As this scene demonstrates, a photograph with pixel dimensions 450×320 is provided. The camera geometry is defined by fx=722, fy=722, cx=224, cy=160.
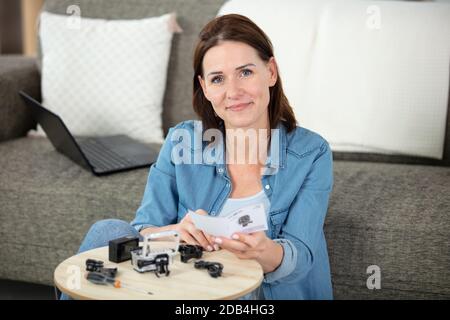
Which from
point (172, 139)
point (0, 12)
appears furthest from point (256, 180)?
point (0, 12)

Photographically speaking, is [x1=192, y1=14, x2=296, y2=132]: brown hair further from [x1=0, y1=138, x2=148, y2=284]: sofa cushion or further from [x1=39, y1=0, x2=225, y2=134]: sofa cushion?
[x1=39, y1=0, x2=225, y2=134]: sofa cushion

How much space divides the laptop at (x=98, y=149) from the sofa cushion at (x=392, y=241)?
65 centimetres

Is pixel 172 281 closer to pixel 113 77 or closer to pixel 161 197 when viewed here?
pixel 161 197

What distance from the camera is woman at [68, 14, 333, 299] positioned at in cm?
154

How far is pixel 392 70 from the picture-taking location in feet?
7.30

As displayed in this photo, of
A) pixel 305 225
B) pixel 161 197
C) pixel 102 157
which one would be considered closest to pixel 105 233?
pixel 161 197

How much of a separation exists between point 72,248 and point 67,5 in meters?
1.06

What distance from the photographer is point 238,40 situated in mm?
1562

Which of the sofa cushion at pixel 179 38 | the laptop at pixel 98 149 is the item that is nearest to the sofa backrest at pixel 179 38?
the sofa cushion at pixel 179 38

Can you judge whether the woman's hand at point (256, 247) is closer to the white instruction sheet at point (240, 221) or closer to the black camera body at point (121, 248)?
the white instruction sheet at point (240, 221)

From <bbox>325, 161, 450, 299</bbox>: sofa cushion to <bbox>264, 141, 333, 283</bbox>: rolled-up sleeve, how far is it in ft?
0.96

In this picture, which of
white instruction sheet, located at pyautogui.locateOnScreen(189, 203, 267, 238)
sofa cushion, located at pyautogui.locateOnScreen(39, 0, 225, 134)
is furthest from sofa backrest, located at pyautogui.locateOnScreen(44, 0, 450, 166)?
white instruction sheet, located at pyautogui.locateOnScreen(189, 203, 267, 238)

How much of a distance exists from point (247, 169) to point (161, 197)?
21cm

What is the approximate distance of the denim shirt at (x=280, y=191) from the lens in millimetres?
1542
